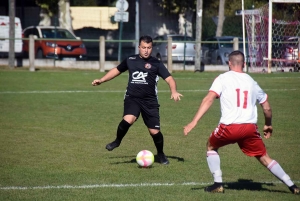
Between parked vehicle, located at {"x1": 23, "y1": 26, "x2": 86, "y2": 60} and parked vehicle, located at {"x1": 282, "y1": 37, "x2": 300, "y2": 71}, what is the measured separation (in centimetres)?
962

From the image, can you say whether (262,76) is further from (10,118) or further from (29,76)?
(10,118)

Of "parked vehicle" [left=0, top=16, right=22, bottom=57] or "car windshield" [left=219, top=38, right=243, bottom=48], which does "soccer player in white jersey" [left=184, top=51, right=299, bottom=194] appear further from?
"parked vehicle" [left=0, top=16, right=22, bottom=57]

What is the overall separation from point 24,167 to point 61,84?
48.0ft

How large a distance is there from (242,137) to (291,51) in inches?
905

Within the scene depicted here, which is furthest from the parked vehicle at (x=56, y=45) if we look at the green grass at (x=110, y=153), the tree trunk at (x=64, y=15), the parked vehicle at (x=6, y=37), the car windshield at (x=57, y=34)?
the green grass at (x=110, y=153)

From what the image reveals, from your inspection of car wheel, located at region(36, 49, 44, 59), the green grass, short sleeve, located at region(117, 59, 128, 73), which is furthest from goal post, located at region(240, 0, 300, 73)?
short sleeve, located at region(117, 59, 128, 73)

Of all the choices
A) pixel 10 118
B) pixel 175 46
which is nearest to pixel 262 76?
pixel 175 46

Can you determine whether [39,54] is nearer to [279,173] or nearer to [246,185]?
[246,185]

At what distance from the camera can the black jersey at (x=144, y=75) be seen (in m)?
9.91

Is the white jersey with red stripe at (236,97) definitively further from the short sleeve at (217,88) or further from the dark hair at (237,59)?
the dark hair at (237,59)

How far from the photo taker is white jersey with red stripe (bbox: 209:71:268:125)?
754 centimetres

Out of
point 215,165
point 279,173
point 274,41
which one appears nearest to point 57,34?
point 274,41

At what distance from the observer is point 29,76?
27234 mm

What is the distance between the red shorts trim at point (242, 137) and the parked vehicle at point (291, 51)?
71.6ft
